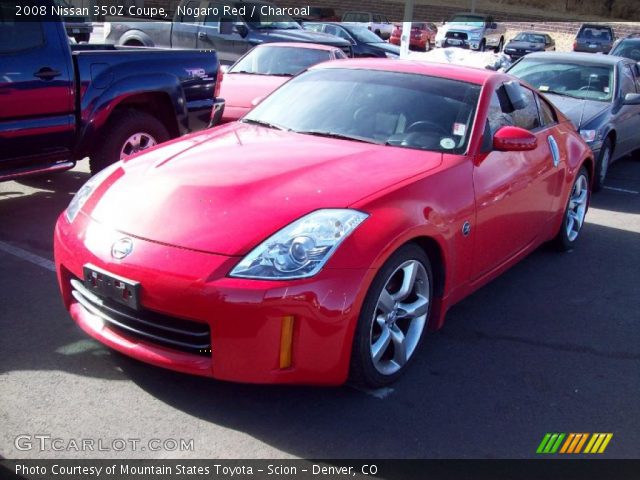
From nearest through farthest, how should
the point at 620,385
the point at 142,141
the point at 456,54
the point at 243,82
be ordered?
the point at 620,385
the point at 142,141
the point at 243,82
the point at 456,54

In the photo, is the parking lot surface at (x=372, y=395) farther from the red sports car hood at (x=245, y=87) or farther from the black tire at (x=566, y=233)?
the red sports car hood at (x=245, y=87)

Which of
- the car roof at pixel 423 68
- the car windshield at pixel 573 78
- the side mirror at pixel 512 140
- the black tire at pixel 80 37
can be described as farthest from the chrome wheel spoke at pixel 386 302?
the black tire at pixel 80 37

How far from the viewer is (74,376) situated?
11.2 ft

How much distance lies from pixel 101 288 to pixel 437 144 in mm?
2073

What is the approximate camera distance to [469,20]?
31547 millimetres

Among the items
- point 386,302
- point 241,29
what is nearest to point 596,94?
point 386,302

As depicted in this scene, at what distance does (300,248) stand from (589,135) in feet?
19.4

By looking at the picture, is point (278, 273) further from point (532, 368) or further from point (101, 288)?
point (532, 368)

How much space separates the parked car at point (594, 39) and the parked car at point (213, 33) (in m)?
16.9

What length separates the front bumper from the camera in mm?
2898

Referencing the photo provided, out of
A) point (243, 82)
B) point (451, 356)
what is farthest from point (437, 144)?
point (243, 82)

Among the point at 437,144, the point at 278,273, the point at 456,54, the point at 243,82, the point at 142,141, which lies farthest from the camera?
the point at 456,54

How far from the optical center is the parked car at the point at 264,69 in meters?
8.83

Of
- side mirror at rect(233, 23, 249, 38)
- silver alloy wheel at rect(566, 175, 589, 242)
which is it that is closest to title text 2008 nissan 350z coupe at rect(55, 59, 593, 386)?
silver alloy wheel at rect(566, 175, 589, 242)
